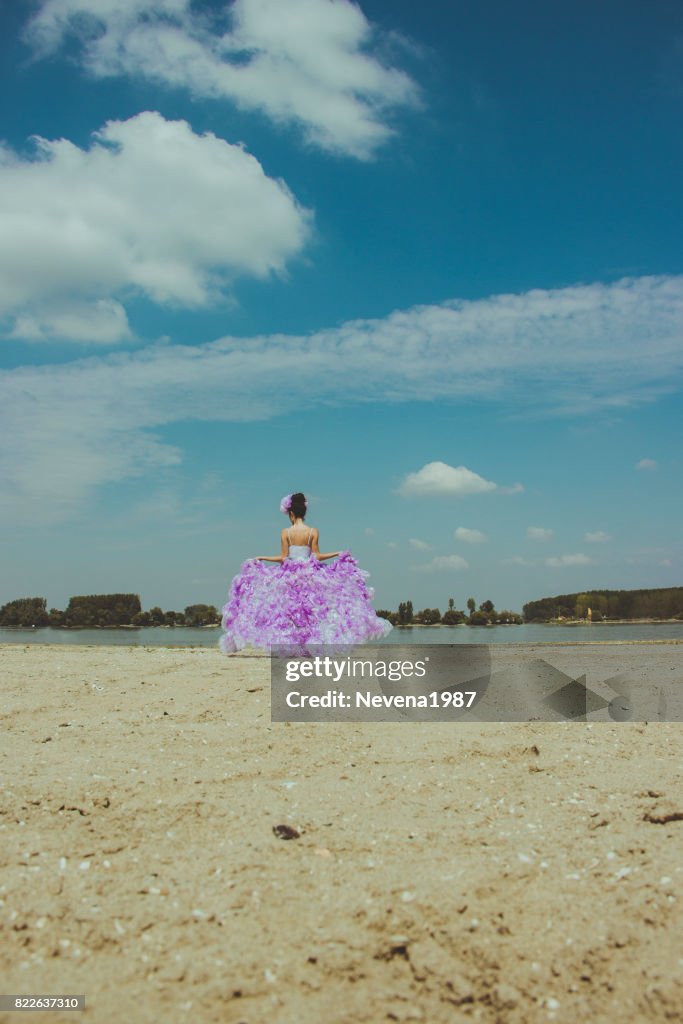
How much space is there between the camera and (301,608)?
38.5 ft

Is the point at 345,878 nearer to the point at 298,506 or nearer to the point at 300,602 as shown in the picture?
the point at 300,602

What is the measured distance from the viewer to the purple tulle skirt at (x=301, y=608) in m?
11.5

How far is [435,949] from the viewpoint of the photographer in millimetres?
2895

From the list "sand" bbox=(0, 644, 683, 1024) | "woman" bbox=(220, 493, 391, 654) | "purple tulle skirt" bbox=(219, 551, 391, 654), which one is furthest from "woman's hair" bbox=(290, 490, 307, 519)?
"sand" bbox=(0, 644, 683, 1024)

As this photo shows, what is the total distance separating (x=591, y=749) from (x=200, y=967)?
13.3 ft

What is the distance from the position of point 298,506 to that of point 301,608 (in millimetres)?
2070

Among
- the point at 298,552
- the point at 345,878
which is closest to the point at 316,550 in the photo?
the point at 298,552

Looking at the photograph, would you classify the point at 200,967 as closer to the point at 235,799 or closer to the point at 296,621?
the point at 235,799

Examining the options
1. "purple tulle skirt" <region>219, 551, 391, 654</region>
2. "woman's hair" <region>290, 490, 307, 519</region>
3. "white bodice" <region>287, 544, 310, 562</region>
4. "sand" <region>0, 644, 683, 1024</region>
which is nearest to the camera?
"sand" <region>0, 644, 683, 1024</region>

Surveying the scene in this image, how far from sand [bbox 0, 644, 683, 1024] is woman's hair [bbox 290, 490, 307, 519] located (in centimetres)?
697

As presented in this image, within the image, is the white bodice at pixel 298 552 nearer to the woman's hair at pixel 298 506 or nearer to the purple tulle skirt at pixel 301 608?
the purple tulle skirt at pixel 301 608

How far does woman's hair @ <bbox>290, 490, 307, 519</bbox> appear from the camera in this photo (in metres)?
12.8

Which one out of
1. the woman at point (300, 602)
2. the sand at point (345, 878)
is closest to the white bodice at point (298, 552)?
the woman at point (300, 602)

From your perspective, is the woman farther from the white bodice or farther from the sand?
the sand
